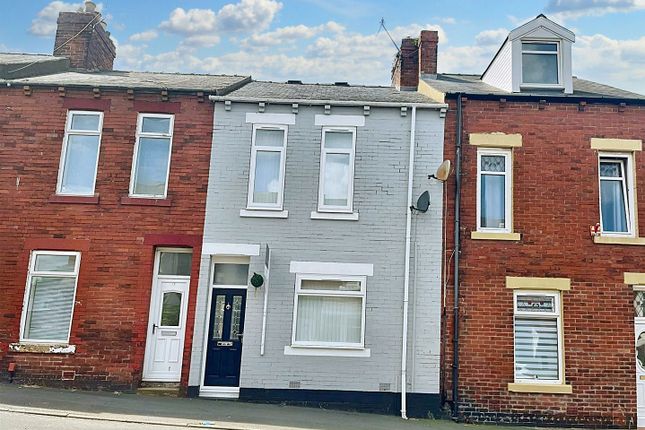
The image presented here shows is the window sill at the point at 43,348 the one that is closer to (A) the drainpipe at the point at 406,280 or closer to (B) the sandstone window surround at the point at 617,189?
(A) the drainpipe at the point at 406,280

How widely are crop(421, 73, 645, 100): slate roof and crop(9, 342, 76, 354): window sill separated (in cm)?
943

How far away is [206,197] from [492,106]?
253 inches

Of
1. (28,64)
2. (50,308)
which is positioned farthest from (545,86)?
(28,64)

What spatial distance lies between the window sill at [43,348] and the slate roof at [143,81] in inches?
215

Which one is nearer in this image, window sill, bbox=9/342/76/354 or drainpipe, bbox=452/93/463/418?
drainpipe, bbox=452/93/463/418

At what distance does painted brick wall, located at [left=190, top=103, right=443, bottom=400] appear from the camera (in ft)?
32.6

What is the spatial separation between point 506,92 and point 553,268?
4155 millimetres

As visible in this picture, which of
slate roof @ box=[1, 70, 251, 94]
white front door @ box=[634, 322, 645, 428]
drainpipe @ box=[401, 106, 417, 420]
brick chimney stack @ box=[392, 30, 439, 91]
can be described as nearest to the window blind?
slate roof @ box=[1, 70, 251, 94]

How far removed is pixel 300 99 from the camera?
10.9m

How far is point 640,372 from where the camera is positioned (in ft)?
32.7

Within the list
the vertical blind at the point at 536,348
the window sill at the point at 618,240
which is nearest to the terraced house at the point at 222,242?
the vertical blind at the point at 536,348

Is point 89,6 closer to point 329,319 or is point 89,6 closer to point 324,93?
point 324,93

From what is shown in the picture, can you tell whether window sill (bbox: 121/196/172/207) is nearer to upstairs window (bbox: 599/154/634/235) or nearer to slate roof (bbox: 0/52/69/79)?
slate roof (bbox: 0/52/69/79)

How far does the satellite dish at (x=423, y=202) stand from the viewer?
33.7 feet
